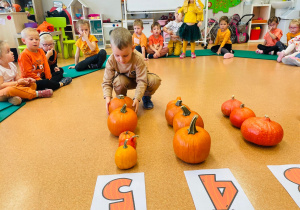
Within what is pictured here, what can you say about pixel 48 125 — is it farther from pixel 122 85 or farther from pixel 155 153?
pixel 155 153

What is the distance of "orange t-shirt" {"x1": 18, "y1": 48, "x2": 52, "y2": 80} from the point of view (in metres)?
2.34

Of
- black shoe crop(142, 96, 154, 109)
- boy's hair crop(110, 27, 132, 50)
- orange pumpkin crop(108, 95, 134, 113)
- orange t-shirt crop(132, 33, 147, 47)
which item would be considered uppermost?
boy's hair crop(110, 27, 132, 50)

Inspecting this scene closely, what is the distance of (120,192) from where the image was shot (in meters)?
0.98

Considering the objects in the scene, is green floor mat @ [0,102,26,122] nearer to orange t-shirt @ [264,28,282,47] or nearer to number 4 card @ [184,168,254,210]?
number 4 card @ [184,168,254,210]

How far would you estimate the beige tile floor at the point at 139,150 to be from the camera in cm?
98

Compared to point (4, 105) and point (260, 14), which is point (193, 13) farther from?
point (4, 105)

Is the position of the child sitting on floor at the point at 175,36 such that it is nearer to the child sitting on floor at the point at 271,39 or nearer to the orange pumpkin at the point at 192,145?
the child sitting on floor at the point at 271,39

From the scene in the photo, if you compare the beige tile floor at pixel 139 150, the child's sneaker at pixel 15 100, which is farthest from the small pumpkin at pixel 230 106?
the child's sneaker at pixel 15 100

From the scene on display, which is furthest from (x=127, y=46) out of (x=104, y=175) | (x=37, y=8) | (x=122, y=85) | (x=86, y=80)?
(x=37, y=8)

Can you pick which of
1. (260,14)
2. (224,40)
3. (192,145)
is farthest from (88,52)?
(260,14)

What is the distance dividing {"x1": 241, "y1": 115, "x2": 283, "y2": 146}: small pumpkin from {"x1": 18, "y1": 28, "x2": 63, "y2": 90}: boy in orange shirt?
6.94 ft

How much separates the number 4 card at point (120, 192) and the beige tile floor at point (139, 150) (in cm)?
3

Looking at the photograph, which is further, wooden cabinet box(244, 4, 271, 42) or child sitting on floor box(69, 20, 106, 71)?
wooden cabinet box(244, 4, 271, 42)

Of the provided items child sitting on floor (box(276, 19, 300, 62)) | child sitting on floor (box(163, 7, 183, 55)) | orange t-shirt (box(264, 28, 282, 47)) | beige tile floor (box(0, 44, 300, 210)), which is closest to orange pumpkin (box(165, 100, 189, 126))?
beige tile floor (box(0, 44, 300, 210))
